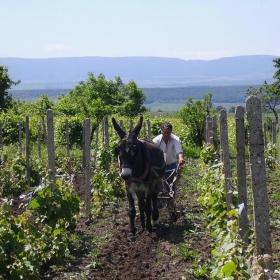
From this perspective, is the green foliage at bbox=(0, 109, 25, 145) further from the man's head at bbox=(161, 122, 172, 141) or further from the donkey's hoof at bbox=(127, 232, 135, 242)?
the donkey's hoof at bbox=(127, 232, 135, 242)

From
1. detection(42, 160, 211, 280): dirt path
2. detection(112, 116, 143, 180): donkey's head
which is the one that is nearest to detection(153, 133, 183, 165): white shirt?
detection(42, 160, 211, 280): dirt path

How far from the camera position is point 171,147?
33.1ft

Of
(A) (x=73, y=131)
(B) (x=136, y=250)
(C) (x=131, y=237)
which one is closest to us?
(B) (x=136, y=250)

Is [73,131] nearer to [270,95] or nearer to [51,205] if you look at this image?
[51,205]

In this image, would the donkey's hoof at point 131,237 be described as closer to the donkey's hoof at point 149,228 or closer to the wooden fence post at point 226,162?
the donkey's hoof at point 149,228

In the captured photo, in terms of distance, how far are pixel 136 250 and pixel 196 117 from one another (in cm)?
1911

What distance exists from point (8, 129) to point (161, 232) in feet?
51.8

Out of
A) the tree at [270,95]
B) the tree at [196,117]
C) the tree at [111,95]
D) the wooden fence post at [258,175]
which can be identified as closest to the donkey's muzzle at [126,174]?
the wooden fence post at [258,175]

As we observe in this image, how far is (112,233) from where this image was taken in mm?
9000

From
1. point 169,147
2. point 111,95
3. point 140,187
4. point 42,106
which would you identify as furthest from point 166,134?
point 111,95

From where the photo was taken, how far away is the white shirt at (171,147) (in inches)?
395

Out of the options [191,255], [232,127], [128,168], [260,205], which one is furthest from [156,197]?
[232,127]

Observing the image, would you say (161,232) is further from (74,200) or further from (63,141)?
(63,141)

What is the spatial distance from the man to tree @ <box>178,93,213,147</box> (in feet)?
53.4
